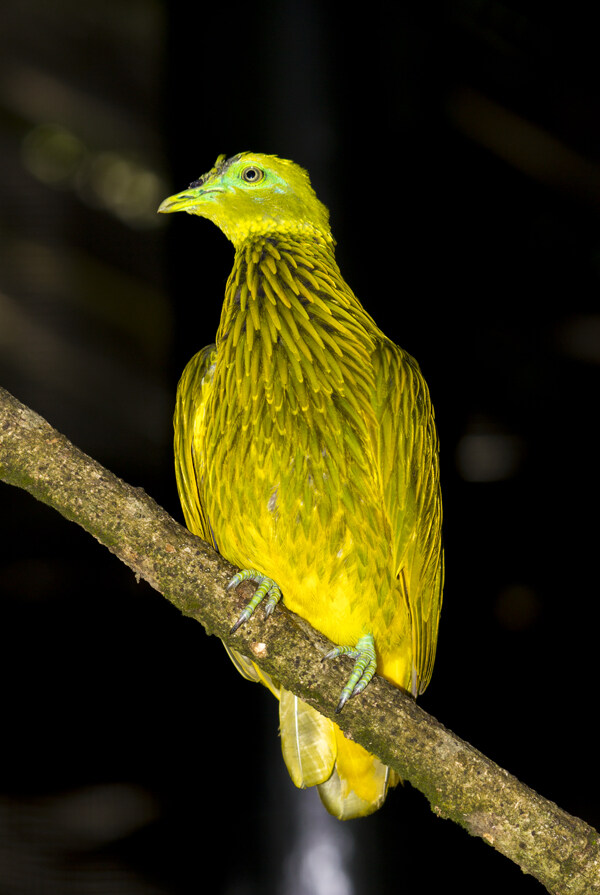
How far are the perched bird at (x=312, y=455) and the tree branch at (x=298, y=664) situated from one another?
0.16ft

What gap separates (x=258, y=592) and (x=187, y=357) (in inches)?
39.0

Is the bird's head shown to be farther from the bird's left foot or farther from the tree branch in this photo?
the bird's left foot

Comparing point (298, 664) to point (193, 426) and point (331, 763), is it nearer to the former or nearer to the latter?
point (331, 763)

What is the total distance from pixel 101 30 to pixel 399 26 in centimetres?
78

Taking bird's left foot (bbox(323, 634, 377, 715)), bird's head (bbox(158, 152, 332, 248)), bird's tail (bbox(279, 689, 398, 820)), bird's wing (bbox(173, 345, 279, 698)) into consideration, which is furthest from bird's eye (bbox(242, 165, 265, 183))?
bird's tail (bbox(279, 689, 398, 820))

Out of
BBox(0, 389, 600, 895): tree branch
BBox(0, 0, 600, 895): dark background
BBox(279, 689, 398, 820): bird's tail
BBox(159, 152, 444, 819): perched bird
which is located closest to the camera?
BBox(0, 389, 600, 895): tree branch

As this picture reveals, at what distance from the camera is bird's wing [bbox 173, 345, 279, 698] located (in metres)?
1.27

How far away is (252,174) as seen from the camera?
124 centimetres

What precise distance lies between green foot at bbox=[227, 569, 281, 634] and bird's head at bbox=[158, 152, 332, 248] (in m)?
0.54

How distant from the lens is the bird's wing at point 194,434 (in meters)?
1.27

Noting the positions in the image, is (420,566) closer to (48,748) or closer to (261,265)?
(261,265)

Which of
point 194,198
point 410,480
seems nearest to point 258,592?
point 410,480

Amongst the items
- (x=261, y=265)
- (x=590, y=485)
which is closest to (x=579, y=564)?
(x=590, y=485)

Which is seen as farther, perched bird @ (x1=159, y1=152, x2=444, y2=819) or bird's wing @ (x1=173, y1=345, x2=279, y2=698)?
bird's wing @ (x1=173, y1=345, x2=279, y2=698)
